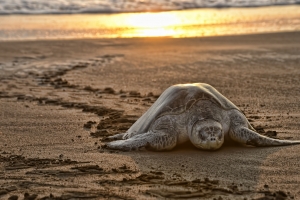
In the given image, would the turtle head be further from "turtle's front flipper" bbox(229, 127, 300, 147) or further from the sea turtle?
"turtle's front flipper" bbox(229, 127, 300, 147)

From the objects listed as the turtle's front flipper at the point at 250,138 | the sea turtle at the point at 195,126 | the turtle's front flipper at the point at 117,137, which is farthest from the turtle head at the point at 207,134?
the turtle's front flipper at the point at 117,137

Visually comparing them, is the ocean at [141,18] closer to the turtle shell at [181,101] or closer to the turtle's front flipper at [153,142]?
the turtle shell at [181,101]

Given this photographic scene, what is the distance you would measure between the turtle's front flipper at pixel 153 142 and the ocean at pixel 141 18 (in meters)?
8.39

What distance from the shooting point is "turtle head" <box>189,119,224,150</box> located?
5.44 m

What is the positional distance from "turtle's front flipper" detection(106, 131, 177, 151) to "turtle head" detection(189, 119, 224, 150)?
0.69ft

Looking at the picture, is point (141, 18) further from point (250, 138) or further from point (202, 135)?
point (202, 135)

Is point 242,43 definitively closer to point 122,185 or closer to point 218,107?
point 218,107

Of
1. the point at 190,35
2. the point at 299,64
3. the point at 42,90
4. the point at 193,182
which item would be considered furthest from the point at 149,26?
the point at 193,182

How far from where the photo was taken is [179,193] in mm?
4375

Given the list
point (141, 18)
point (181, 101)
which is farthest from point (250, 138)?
point (141, 18)

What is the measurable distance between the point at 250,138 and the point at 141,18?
39.3 ft

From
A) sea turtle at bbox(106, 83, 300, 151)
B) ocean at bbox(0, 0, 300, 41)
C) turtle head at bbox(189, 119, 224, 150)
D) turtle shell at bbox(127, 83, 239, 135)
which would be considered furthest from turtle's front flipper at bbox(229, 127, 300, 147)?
ocean at bbox(0, 0, 300, 41)

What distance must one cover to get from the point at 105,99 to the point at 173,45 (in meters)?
4.61

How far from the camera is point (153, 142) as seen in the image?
5574mm
